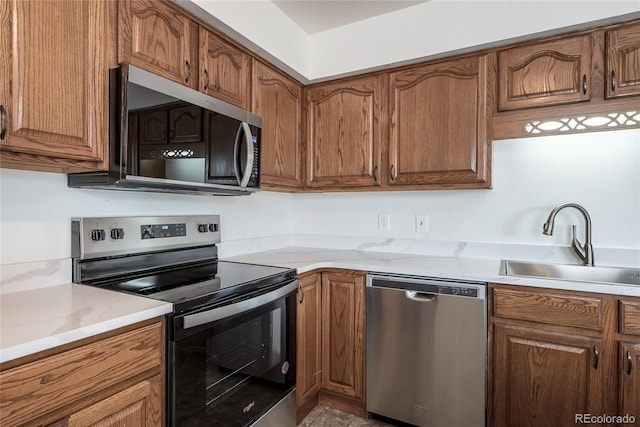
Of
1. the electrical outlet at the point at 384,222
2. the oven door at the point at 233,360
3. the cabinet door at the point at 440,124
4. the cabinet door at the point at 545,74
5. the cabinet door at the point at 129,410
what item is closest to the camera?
the cabinet door at the point at 129,410

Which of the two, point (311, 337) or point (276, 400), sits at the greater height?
point (311, 337)

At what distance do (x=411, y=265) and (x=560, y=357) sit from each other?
758mm

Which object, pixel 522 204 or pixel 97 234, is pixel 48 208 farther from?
pixel 522 204

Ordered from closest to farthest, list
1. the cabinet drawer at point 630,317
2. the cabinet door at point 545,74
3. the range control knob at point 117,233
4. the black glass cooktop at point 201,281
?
the black glass cooktop at point 201,281
the cabinet drawer at point 630,317
the range control knob at point 117,233
the cabinet door at point 545,74

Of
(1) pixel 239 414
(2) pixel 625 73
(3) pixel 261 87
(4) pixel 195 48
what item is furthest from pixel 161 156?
(2) pixel 625 73

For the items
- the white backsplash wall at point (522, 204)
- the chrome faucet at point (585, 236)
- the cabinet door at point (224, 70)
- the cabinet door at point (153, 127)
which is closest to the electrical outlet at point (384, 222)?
the white backsplash wall at point (522, 204)

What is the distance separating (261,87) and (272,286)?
1.17 meters

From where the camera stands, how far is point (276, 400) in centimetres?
169

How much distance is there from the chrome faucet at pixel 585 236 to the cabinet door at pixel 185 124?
1845 mm

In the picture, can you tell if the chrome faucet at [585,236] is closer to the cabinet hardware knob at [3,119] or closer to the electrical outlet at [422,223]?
the electrical outlet at [422,223]

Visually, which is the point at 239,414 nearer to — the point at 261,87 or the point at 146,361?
the point at 146,361

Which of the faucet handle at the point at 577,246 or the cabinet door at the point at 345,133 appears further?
the cabinet door at the point at 345,133

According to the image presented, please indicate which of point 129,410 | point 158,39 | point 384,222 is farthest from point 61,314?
point 384,222

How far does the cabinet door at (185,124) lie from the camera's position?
56.6 inches
